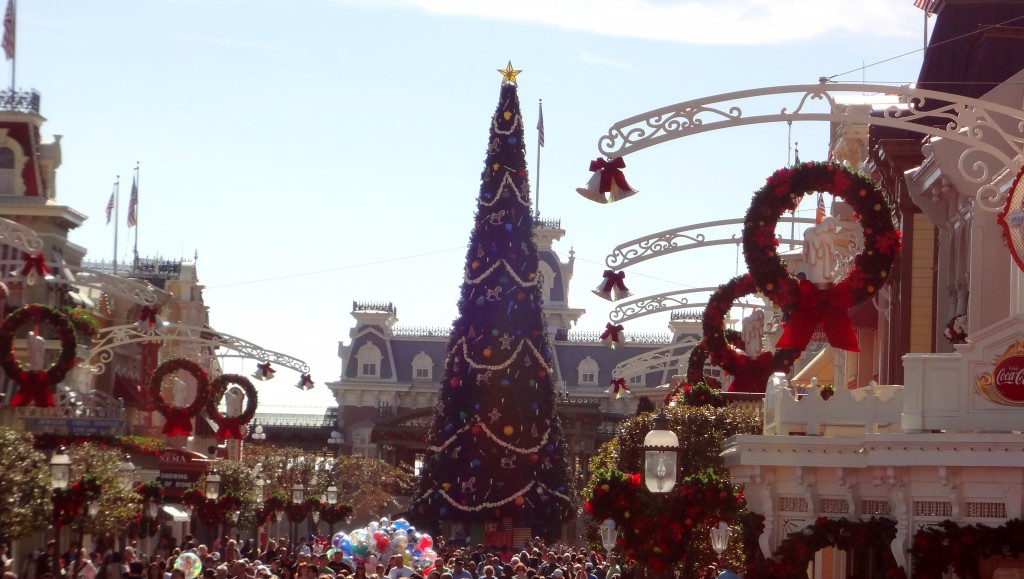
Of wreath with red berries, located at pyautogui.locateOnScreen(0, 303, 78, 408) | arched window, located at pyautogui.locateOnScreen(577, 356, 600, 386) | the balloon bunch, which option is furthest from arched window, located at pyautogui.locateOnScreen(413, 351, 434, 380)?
wreath with red berries, located at pyautogui.locateOnScreen(0, 303, 78, 408)

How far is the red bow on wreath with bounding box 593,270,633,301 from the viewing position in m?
29.1

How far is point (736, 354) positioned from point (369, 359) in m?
101

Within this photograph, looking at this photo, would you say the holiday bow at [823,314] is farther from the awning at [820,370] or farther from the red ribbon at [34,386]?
the red ribbon at [34,386]

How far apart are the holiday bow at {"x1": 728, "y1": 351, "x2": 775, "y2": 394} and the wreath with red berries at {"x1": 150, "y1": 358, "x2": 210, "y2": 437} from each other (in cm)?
1629

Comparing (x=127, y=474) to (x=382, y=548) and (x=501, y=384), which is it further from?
(x=382, y=548)

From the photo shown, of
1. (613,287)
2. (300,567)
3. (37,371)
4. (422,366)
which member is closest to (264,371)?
(37,371)

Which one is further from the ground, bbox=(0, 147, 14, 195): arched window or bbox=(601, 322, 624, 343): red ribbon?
bbox=(0, 147, 14, 195): arched window

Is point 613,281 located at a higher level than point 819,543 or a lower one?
higher

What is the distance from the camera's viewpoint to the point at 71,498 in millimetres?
28609

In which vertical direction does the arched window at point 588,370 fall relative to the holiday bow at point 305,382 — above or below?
above

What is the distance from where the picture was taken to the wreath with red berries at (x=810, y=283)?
1955 centimetres

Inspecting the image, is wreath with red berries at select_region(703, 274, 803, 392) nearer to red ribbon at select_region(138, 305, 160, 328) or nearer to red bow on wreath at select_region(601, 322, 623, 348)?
red bow on wreath at select_region(601, 322, 623, 348)

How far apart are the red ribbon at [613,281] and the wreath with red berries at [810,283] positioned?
30.0ft

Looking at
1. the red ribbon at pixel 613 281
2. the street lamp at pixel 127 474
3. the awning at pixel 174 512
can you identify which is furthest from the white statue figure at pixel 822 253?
the awning at pixel 174 512
